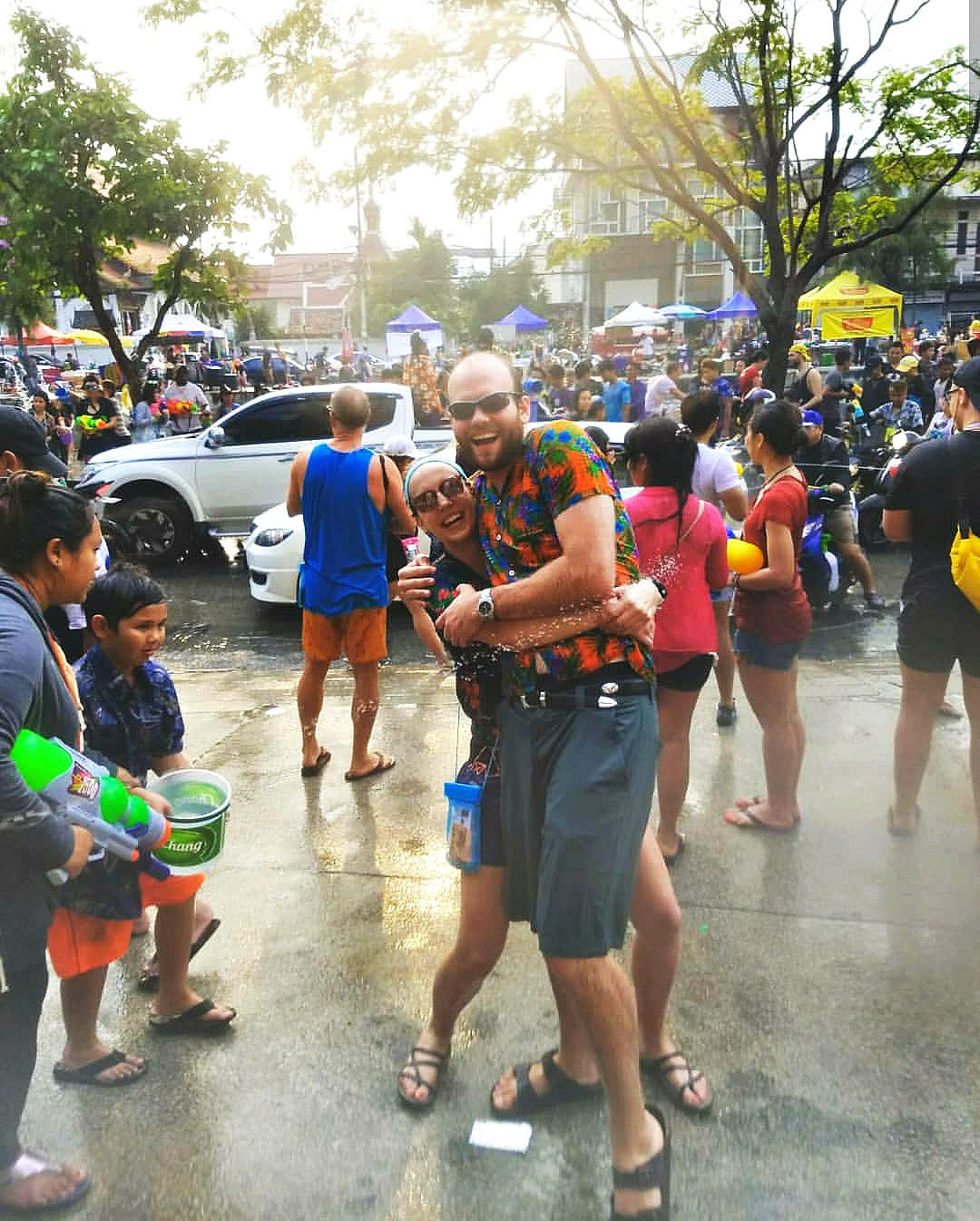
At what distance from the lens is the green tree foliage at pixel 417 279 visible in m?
60.3

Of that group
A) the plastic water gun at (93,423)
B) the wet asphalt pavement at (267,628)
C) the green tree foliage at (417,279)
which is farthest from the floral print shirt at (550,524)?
the green tree foliage at (417,279)

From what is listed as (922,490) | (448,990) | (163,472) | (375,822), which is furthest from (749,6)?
(448,990)

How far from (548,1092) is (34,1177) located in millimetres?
1191

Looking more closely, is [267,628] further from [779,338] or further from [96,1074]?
[779,338]

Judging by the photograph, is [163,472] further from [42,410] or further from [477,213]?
[42,410]

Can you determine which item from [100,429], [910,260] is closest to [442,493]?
[100,429]

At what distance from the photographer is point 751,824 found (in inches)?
155

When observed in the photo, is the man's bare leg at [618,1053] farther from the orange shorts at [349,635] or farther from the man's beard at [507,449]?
the orange shorts at [349,635]

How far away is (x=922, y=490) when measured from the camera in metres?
3.51

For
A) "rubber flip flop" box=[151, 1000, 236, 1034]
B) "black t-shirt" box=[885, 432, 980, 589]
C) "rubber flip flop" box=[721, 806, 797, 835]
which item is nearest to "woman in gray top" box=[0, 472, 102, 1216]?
"rubber flip flop" box=[151, 1000, 236, 1034]

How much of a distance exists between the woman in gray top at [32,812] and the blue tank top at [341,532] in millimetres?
2103

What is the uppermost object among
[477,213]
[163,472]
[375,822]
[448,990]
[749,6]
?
[749,6]

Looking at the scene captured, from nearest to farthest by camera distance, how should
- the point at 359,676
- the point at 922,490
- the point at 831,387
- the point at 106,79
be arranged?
the point at 922,490 < the point at 359,676 < the point at 831,387 < the point at 106,79

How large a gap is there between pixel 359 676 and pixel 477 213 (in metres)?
8.21
